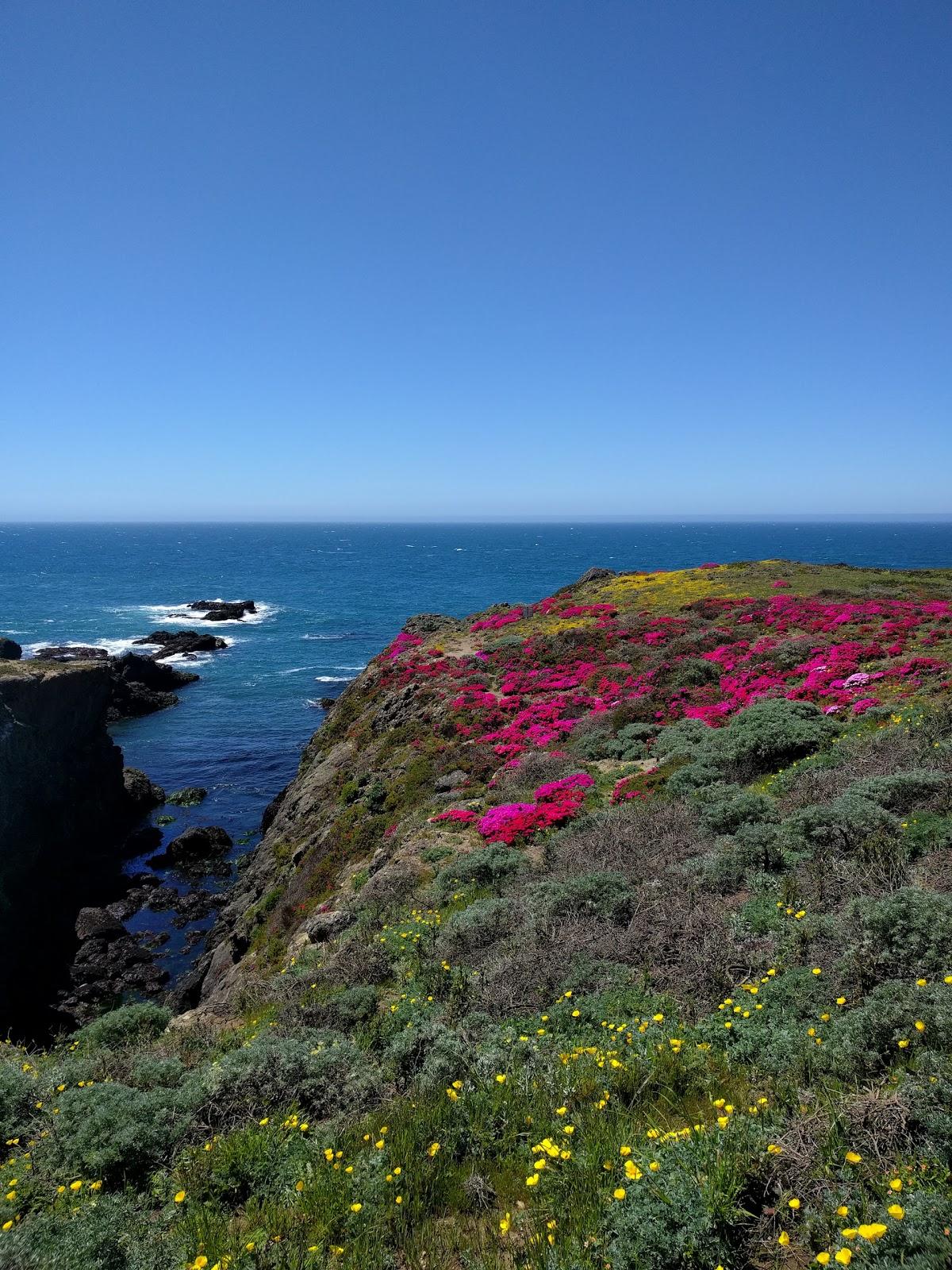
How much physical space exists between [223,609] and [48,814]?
232 feet

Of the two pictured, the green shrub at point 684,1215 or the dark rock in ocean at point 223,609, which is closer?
the green shrub at point 684,1215

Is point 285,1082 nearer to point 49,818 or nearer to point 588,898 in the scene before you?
point 588,898

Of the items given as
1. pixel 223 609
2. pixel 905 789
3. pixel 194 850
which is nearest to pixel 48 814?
pixel 194 850

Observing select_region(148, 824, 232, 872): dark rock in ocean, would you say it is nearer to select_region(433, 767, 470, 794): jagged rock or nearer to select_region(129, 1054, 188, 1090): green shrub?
select_region(433, 767, 470, 794): jagged rock

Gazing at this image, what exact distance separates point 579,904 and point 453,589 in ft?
387

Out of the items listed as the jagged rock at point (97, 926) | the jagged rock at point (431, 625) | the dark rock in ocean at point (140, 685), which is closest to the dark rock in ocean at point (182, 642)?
the dark rock in ocean at point (140, 685)

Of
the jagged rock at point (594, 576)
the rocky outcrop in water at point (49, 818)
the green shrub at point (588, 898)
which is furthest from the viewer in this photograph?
the jagged rock at point (594, 576)

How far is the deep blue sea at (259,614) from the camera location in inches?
1831

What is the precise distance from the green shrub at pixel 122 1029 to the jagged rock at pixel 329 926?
3564 millimetres

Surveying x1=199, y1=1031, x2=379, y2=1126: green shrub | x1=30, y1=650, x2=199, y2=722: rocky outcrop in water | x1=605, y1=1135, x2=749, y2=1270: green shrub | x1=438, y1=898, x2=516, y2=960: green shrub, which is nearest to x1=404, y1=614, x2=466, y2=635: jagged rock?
x1=30, y1=650, x2=199, y2=722: rocky outcrop in water

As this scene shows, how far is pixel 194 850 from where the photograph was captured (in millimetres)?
33906

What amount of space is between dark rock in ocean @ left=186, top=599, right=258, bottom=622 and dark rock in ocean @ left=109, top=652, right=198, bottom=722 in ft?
102

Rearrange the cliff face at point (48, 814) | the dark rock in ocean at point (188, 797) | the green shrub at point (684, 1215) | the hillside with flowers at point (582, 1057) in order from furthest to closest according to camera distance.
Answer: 1. the dark rock in ocean at point (188, 797)
2. the cliff face at point (48, 814)
3. the hillside with flowers at point (582, 1057)
4. the green shrub at point (684, 1215)

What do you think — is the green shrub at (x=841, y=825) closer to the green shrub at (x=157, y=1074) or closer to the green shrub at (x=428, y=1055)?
the green shrub at (x=428, y=1055)
